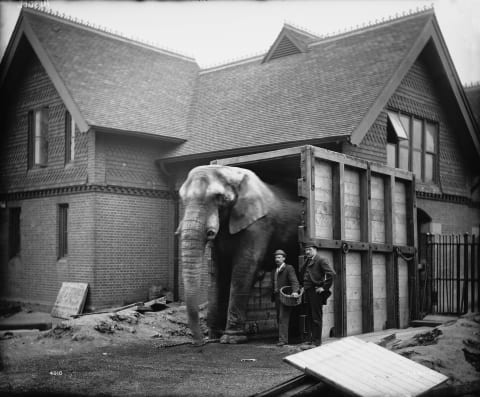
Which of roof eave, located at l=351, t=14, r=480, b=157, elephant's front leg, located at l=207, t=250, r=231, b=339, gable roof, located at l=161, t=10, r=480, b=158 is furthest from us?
gable roof, located at l=161, t=10, r=480, b=158

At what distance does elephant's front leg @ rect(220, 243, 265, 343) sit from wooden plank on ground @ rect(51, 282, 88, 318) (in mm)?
6985

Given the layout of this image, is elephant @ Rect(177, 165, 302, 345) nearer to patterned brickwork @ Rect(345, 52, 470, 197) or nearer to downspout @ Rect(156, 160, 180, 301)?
patterned brickwork @ Rect(345, 52, 470, 197)

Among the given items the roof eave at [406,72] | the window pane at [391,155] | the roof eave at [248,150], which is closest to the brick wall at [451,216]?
the window pane at [391,155]

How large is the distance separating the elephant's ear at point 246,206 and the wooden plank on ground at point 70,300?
24.6 feet

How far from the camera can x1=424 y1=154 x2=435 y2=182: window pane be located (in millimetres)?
19547

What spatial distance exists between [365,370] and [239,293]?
4.73 metres

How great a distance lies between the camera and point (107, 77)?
20578 millimetres

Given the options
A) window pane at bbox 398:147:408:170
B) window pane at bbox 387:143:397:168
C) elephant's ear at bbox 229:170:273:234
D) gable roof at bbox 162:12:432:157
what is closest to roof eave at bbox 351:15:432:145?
gable roof at bbox 162:12:432:157

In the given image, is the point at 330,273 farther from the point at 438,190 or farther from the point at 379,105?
the point at 438,190

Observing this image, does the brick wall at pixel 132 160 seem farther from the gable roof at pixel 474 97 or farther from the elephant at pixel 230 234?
the gable roof at pixel 474 97

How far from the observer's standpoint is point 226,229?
1223 cm

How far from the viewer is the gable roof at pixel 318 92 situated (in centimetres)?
1611

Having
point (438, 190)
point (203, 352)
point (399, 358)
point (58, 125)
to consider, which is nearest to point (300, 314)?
point (203, 352)

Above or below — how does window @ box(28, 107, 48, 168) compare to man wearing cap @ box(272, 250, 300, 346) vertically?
above
